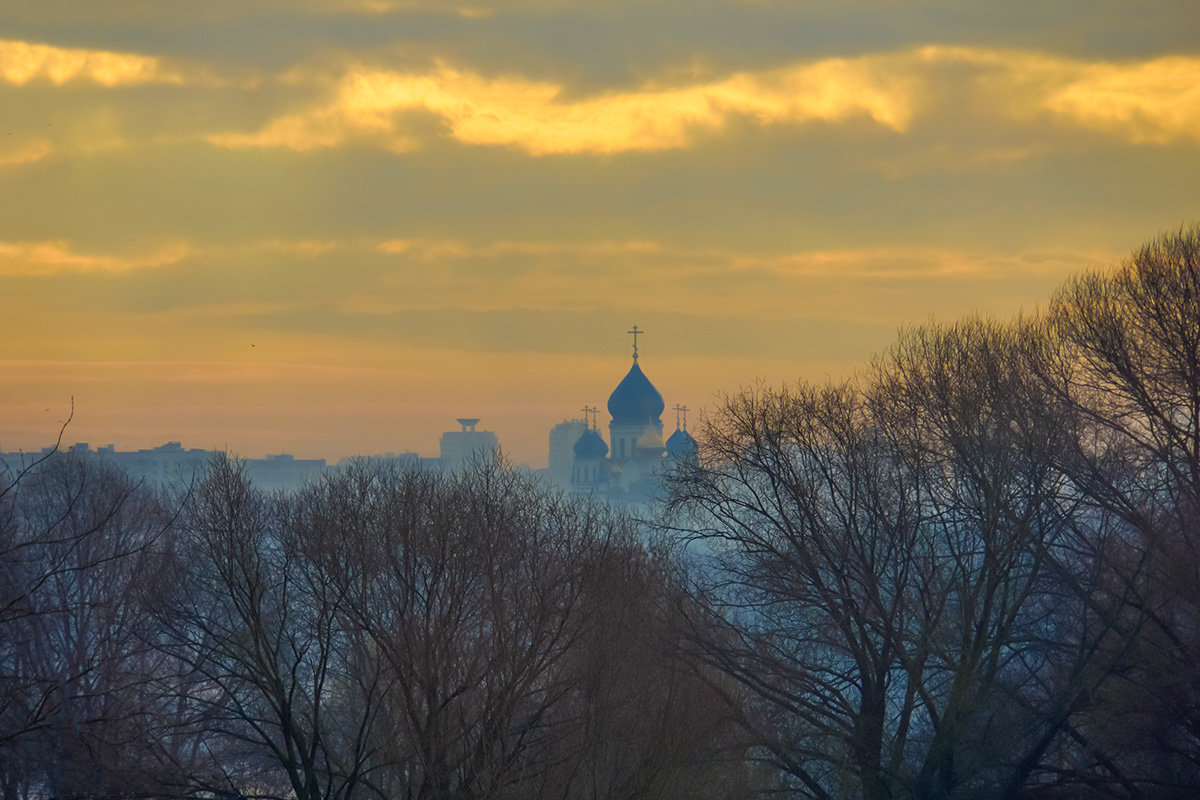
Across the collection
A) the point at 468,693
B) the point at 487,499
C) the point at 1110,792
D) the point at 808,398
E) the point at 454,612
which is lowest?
the point at 1110,792

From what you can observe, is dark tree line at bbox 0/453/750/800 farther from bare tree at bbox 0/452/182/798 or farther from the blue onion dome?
the blue onion dome

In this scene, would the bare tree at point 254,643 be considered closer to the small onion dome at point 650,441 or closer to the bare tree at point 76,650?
the bare tree at point 76,650

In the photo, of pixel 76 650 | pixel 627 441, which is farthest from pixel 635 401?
pixel 76 650

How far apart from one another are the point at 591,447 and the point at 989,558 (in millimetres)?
144095

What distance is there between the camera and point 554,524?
2298cm

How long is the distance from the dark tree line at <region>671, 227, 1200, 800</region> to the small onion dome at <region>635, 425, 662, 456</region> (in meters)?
135

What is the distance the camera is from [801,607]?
69.0 ft

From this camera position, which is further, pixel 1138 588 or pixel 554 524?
pixel 554 524

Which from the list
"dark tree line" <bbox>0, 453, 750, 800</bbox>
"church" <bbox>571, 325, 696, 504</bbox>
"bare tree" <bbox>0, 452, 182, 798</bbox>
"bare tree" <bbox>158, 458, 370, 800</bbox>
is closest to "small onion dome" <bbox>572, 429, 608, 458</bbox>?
"church" <bbox>571, 325, 696, 504</bbox>

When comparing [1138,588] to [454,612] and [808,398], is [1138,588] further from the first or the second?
[454,612]

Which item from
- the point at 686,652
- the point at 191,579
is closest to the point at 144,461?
the point at 191,579

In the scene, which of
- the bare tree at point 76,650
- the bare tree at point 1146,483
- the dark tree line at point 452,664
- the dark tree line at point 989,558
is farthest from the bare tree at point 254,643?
the bare tree at point 1146,483

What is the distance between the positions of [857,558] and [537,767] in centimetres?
672

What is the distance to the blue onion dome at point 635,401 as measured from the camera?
520ft
